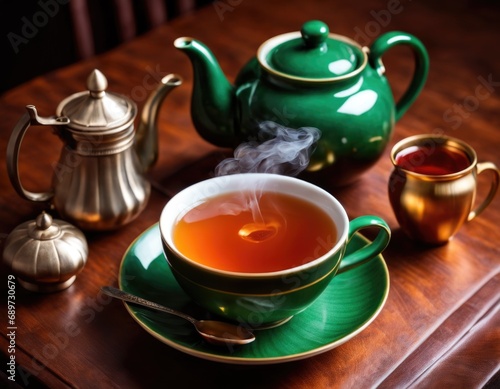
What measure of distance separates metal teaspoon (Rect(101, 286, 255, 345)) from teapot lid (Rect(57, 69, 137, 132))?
24 centimetres

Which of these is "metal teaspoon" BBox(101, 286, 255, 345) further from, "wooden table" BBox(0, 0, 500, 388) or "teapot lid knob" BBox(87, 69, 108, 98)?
"teapot lid knob" BBox(87, 69, 108, 98)

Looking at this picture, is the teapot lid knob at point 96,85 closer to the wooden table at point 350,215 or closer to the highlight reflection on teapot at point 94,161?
the highlight reflection on teapot at point 94,161

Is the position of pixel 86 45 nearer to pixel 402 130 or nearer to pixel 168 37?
pixel 168 37

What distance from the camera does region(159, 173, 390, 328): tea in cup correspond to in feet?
2.68

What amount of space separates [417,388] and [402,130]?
550 mm

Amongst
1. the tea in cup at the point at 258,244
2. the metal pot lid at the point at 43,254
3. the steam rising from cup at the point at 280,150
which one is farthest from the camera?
the steam rising from cup at the point at 280,150

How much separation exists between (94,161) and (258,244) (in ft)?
0.88

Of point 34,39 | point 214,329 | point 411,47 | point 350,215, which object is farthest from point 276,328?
point 34,39

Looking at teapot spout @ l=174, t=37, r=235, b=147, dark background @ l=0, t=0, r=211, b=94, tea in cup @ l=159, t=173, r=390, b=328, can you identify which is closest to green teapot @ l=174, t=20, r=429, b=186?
teapot spout @ l=174, t=37, r=235, b=147

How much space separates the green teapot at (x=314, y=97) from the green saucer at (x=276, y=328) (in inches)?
5.9

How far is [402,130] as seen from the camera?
128 centimetres

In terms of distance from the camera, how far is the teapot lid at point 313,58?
3.52 feet

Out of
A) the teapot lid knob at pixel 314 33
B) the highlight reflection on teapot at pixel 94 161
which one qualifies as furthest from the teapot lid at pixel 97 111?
the teapot lid knob at pixel 314 33

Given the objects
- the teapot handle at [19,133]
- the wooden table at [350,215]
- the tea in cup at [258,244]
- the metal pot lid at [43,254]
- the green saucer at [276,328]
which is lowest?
the wooden table at [350,215]
